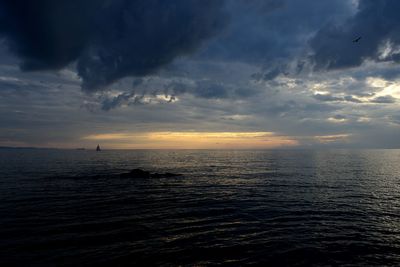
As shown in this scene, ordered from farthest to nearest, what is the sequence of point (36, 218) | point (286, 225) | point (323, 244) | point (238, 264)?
point (36, 218) → point (286, 225) → point (323, 244) → point (238, 264)

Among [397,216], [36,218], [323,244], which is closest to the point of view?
[323,244]

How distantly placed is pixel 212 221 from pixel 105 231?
979 centimetres

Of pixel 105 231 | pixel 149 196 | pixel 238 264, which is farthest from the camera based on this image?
pixel 149 196

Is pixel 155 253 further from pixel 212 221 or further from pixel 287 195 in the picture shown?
pixel 287 195

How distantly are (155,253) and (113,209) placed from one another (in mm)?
14914

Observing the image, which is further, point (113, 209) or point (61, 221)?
point (113, 209)

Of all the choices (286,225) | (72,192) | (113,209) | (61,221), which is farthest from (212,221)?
(72,192)

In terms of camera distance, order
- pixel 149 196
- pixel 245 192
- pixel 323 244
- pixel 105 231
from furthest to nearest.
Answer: pixel 245 192 → pixel 149 196 → pixel 105 231 → pixel 323 244

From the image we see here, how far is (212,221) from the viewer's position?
2811 cm

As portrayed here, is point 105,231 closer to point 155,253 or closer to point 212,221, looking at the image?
point 155,253

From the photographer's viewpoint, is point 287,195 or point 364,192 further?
point 364,192

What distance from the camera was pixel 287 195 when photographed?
42.5m

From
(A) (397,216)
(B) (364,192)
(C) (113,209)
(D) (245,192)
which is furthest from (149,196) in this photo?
(B) (364,192)

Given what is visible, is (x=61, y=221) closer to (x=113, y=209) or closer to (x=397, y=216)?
(x=113, y=209)
